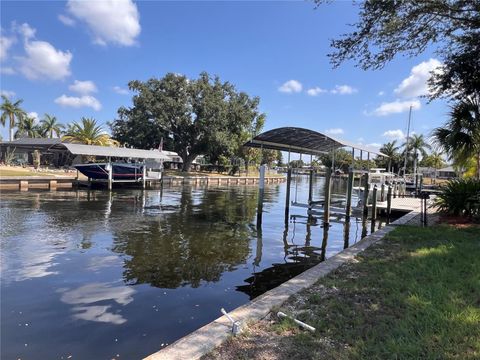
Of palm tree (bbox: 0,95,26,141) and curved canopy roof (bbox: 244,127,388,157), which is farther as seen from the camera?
palm tree (bbox: 0,95,26,141)

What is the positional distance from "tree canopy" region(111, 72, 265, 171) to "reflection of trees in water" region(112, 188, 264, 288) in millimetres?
32234

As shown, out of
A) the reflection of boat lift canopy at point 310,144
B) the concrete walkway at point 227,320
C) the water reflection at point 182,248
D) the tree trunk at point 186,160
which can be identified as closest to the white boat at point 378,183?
the reflection of boat lift canopy at point 310,144

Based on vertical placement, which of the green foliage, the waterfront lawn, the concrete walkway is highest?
the green foliage

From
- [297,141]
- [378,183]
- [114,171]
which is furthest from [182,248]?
[114,171]

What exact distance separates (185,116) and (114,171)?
61.2ft

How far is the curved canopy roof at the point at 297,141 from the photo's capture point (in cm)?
1424

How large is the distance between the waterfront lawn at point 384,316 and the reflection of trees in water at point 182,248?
371 centimetres

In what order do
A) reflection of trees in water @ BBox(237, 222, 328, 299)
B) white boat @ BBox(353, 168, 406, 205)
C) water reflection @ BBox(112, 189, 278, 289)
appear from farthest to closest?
white boat @ BBox(353, 168, 406, 205) → water reflection @ BBox(112, 189, 278, 289) → reflection of trees in water @ BBox(237, 222, 328, 299)

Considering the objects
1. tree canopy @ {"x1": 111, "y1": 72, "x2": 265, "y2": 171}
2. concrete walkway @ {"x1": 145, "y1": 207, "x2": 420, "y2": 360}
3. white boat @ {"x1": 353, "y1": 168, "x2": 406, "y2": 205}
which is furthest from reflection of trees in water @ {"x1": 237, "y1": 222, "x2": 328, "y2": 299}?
tree canopy @ {"x1": 111, "y1": 72, "x2": 265, "y2": 171}

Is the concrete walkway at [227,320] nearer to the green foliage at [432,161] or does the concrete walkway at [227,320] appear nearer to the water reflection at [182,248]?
the water reflection at [182,248]

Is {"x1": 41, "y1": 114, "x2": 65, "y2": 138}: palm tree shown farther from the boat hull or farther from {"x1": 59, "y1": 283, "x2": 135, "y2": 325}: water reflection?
{"x1": 59, "y1": 283, "x2": 135, "y2": 325}: water reflection

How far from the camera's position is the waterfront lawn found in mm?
4000

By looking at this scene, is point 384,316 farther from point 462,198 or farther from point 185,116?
point 185,116

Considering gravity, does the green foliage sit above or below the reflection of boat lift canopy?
above
